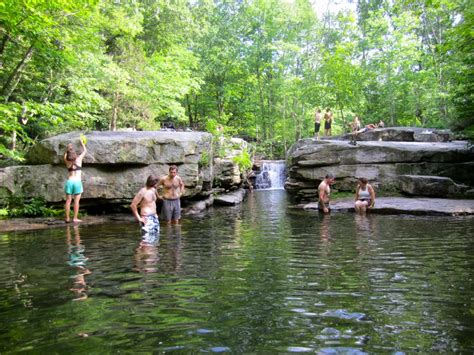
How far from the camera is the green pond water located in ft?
A: 9.68

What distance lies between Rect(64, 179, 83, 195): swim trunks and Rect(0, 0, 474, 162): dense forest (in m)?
1.87

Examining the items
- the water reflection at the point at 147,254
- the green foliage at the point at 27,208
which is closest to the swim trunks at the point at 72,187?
the green foliage at the point at 27,208

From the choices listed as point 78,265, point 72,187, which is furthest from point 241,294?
point 72,187

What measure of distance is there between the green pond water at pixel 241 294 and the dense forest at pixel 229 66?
613cm

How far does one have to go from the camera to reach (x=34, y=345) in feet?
9.56

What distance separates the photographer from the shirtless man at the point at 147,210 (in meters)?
8.95

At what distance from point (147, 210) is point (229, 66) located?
29911mm

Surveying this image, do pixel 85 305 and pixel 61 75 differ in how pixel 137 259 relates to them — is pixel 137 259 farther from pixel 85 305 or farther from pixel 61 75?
pixel 61 75

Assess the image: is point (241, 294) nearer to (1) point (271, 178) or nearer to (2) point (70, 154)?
(2) point (70, 154)

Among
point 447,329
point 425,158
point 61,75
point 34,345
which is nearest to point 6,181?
point 61,75

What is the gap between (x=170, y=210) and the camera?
36.2ft

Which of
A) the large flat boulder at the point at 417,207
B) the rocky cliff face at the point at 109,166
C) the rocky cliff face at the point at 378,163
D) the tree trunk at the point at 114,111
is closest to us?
the large flat boulder at the point at 417,207

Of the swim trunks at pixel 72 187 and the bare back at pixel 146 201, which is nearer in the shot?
the bare back at pixel 146 201

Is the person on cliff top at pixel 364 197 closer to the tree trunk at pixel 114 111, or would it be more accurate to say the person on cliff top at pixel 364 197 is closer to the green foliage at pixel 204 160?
the green foliage at pixel 204 160
